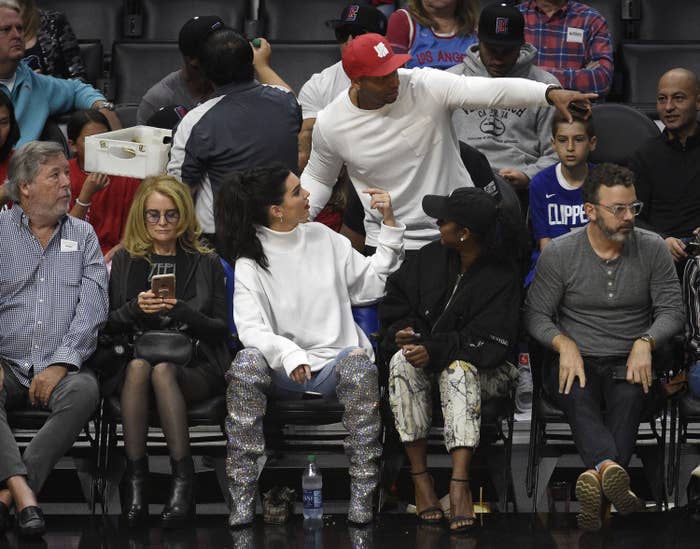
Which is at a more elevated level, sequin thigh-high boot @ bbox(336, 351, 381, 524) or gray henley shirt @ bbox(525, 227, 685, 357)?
gray henley shirt @ bbox(525, 227, 685, 357)

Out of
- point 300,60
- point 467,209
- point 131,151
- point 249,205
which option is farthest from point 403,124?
point 300,60

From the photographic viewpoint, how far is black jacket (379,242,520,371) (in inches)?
187

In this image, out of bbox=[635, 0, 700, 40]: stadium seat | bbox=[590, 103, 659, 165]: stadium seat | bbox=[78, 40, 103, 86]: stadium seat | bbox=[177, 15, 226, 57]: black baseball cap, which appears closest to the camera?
bbox=[177, 15, 226, 57]: black baseball cap

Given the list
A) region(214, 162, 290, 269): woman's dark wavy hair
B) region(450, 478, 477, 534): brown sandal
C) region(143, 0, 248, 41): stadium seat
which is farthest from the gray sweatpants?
region(143, 0, 248, 41): stadium seat

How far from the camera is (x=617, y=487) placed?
4516mm

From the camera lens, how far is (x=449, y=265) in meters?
4.93

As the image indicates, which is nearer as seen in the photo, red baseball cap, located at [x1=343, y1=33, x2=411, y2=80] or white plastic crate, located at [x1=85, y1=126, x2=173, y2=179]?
red baseball cap, located at [x1=343, y1=33, x2=411, y2=80]

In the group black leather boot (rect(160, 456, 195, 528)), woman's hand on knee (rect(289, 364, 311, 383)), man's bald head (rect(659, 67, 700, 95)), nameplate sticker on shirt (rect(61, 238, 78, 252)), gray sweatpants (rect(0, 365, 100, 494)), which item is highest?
man's bald head (rect(659, 67, 700, 95))

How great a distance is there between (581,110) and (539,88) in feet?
0.74

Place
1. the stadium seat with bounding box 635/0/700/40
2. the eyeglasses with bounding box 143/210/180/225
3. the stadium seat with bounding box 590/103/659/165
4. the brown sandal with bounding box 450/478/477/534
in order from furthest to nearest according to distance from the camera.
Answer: the stadium seat with bounding box 635/0/700/40, the stadium seat with bounding box 590/103/659/165, the eyeglasses with bounding box 143/210/180/225, the brown sandal with bounding box 450/478/477/534

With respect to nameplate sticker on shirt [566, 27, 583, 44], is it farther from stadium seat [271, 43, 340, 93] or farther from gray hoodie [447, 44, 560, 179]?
stadium seat [271, 43, 340, 93]

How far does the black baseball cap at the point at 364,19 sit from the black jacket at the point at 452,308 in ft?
4.99

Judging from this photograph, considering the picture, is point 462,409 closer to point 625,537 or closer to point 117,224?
point 625,537

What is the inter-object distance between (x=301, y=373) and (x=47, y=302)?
3.49 ft
